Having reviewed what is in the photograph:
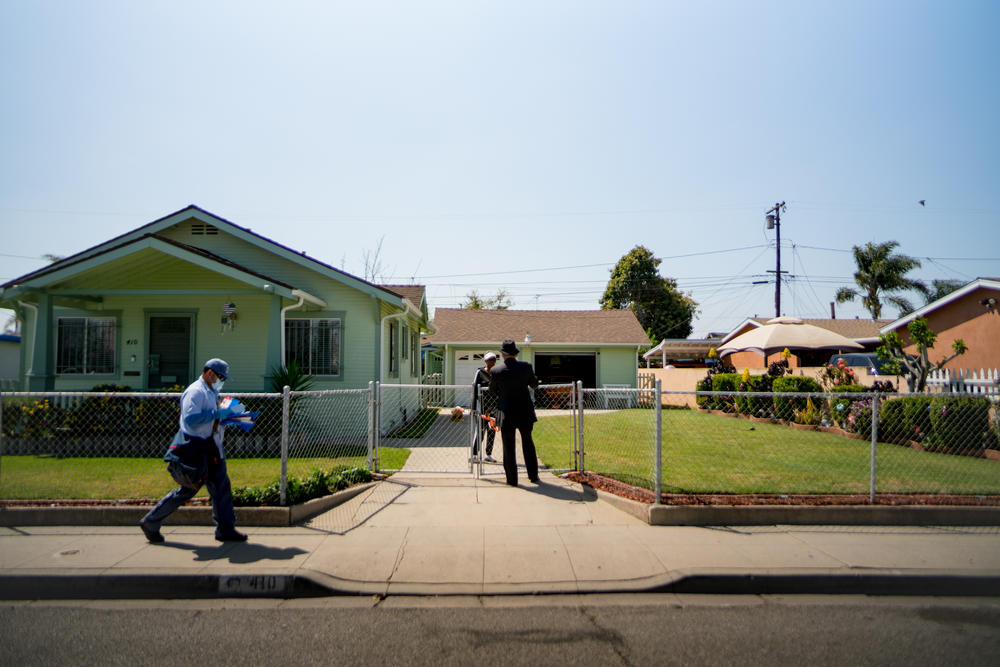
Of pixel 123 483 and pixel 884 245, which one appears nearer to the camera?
pixel 123 483

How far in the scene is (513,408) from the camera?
24.0 feet

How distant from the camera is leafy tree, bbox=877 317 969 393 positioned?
1070cm

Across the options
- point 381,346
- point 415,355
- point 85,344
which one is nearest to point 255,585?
point 381,346

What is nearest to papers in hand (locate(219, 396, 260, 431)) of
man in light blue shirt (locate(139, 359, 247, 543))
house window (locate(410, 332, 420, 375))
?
man in light blue shirt (locate(139, 359, 247, 543))

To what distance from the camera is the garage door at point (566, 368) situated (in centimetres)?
2473

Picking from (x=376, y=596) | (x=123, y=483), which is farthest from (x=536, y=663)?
(x=123, y=483)

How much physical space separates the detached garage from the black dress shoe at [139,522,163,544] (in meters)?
18.0

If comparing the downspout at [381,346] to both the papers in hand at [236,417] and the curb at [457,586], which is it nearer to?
the papers in hand at [236,417]

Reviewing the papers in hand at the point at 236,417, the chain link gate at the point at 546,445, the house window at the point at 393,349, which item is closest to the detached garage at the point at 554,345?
the house window at the point at 393,349

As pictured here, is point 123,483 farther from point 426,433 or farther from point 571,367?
point 571,367

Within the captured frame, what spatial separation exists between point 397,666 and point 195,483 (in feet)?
9.26

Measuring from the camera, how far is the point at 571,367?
84.5 feet

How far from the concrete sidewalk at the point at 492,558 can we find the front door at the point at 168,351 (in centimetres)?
762

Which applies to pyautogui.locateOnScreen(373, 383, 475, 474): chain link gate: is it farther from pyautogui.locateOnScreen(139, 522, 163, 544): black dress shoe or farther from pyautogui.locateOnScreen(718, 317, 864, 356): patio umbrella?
pyautogui.locateOnScreen(718, 317, 864, 356): patio umbrella
